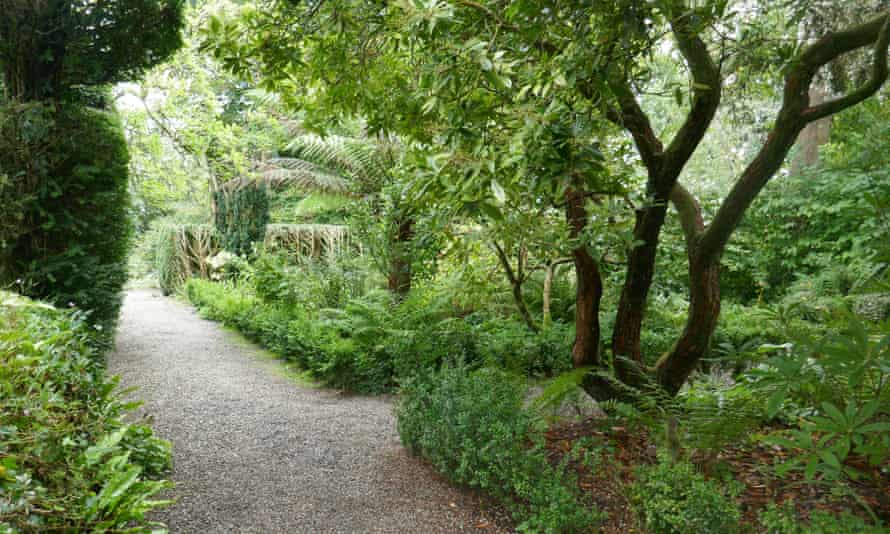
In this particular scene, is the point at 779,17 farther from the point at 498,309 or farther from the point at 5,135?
the point at 5,135

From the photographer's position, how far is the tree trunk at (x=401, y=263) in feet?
23.2

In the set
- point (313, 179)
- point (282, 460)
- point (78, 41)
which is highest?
point (78, 41)

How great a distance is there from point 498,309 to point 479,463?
380cm

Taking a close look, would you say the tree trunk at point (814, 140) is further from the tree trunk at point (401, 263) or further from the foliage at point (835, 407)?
the foliage at point (835, 407)

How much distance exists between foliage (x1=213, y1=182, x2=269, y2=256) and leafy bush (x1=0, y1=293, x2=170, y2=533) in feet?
30.4

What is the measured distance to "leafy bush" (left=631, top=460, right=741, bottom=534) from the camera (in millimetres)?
2070

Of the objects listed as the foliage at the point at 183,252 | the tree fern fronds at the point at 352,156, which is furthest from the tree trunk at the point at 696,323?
the foliage at the point at 183,252

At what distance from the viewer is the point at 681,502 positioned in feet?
7.20

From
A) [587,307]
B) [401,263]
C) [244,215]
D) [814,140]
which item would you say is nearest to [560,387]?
[587,307]

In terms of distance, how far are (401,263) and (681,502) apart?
5352 mm

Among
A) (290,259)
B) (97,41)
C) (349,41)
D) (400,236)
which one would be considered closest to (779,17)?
(349,41)

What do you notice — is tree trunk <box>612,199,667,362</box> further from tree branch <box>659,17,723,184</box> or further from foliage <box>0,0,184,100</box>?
foliage <box>0,0,184,100</box>

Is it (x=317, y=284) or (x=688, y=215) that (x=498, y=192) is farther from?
(x=317, y=284)

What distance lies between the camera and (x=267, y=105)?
10.1m
